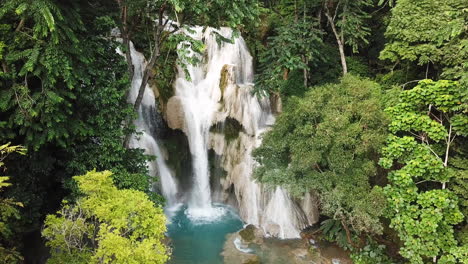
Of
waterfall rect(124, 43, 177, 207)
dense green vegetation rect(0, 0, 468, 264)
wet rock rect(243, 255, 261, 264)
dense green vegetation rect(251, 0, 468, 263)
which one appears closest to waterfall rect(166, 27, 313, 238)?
waterfall rect(124, 43, 177, 207)

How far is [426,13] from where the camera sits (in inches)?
408

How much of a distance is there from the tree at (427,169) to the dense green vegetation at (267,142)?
3 centimetres

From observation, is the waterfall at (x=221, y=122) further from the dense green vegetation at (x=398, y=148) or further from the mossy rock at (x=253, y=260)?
the dense green vegetation at (x=398, y=148)

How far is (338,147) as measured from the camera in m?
9.91

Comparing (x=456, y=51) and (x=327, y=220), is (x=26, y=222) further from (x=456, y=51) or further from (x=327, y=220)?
(x=456, y=51)

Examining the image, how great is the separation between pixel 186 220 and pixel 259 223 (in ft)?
11.8

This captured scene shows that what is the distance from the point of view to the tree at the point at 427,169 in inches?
353

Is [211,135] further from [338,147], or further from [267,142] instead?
[338,147]

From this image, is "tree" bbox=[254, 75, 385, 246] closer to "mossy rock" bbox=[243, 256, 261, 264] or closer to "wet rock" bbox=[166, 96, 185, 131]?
"mossy rock" bbox=[243, 256, 261, 264]

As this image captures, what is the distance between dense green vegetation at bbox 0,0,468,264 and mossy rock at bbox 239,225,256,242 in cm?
314

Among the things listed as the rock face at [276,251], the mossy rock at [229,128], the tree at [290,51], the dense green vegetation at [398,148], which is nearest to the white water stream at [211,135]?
the mossy rock at [229,128]

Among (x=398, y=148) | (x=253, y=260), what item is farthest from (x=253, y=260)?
(x=398, y=148)

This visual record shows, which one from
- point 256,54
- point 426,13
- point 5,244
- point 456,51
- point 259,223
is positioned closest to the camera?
point 5,244

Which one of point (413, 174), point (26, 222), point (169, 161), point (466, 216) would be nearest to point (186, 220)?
point (169, 161)
